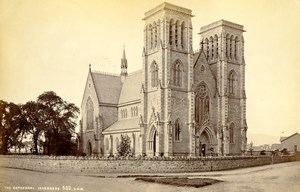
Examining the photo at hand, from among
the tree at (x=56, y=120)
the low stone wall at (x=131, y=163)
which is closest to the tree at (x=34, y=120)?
the tree at (x=56, y=120)

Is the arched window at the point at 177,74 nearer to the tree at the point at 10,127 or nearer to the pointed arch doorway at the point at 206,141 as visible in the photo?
the pointed arch doorway at the point at 206,141

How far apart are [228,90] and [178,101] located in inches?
92.7

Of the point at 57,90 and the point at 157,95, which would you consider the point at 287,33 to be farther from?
the point at 157,95

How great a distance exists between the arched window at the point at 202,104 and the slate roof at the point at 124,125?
2226mm

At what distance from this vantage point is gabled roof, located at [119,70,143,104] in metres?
17.5

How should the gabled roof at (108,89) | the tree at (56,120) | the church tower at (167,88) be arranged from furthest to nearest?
the gabled roof at (108,89), the church tower at (167,88), the tree at (56,120)

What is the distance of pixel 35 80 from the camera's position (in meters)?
9.73

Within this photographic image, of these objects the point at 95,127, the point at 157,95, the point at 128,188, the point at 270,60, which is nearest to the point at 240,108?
the point at 157,95

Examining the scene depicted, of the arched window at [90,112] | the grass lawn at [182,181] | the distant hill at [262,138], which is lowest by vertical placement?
the grass lawn at [182,181]

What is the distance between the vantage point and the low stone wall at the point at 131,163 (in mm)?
10266

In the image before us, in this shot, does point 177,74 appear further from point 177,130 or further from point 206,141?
point 206,141

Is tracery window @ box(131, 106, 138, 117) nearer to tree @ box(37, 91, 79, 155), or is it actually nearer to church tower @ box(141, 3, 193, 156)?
church tower @ box(141, 3, 193, 156)

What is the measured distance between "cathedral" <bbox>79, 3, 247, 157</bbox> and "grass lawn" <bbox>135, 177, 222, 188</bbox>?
4337 millimetres

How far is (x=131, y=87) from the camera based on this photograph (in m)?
17.9
